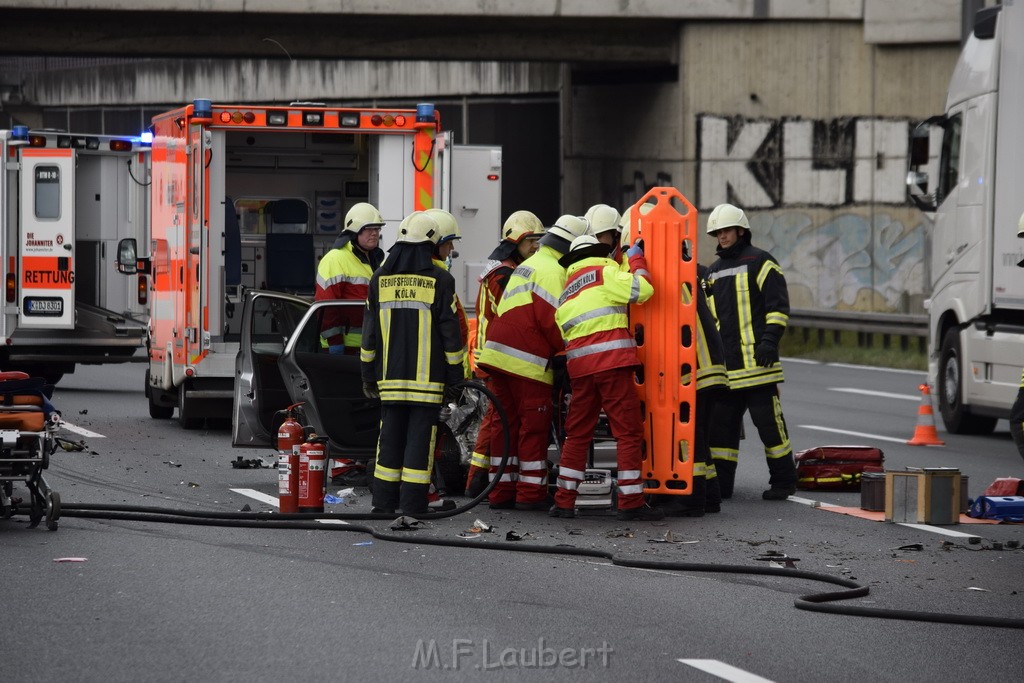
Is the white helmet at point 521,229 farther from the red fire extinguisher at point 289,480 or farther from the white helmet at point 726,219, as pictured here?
the red fire extinguisher at point 289,480

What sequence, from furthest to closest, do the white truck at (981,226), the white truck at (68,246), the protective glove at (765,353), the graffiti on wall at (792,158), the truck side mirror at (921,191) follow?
the graffiti on wall at (792,158)
the white truck at (68,246)
the truck side mirror at (921,191)
the white truck at (981,226)
the protective glove at (765,353)

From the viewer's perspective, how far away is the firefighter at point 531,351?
1028 centimetres

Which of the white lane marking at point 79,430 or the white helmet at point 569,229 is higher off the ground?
the white helmet at point 569,229

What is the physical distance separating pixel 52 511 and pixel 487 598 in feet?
9.23

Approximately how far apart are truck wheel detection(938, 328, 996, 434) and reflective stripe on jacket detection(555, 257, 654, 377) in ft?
21.7

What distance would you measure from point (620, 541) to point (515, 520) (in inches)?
38.3

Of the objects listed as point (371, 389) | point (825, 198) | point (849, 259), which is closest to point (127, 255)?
point (371, 389)

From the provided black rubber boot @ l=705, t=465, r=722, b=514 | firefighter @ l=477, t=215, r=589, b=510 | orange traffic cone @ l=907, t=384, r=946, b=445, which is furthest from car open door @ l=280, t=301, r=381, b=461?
orange traffic cone @ l=907, t=384, r=946, b=445

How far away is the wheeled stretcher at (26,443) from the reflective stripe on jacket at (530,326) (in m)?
2.59

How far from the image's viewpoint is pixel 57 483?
11391mm

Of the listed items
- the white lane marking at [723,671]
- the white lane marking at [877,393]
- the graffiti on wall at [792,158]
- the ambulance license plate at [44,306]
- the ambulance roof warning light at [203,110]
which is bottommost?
the white lane marking at [723,671]

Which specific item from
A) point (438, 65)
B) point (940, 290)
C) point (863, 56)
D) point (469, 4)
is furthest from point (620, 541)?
point (438, 65)

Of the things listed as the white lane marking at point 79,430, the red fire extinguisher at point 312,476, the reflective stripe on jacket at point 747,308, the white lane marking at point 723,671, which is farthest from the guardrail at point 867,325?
the white lane marking at point 723,671

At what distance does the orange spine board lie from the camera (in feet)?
33.3
